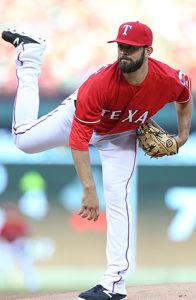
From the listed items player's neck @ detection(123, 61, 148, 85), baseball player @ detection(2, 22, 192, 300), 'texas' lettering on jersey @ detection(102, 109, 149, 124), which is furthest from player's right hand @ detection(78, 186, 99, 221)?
player's neck @ detection(123, 61, 148, 85)

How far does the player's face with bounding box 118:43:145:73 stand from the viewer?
3.14 m

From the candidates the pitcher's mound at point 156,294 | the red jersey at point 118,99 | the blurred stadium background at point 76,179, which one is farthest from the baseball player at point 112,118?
the blurred stadium background at point 76,179

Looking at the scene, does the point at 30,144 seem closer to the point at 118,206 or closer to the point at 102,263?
the point at 118,206

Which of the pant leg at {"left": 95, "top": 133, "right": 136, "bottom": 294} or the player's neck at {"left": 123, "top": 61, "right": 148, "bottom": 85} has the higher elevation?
the player's neck at {"left": 123, "top": 61, "right": 148, "bottom": 85}

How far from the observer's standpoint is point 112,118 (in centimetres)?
335

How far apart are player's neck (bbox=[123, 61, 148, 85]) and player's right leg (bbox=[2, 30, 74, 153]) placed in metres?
0.40

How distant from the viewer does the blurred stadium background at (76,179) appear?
574 centimetres

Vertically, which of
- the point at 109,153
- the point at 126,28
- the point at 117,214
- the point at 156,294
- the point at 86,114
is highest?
the point at 126,28

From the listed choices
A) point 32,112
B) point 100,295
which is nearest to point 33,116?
point 32,112

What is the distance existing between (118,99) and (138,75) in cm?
13

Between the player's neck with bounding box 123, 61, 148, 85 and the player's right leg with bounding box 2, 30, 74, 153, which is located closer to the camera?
the player's neck with bounding box 123, 61, 148, 85

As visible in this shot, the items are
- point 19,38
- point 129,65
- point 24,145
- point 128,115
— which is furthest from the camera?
point 19,38

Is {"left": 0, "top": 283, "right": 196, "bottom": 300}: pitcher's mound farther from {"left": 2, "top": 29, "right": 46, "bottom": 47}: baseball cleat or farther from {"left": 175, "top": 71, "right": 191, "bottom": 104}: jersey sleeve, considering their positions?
{"left": 2, "top": 29, "right": 46, "bottom": 47}: baseball cleat

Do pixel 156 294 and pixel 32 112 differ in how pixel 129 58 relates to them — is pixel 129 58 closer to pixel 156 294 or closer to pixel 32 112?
pixel 32 112
